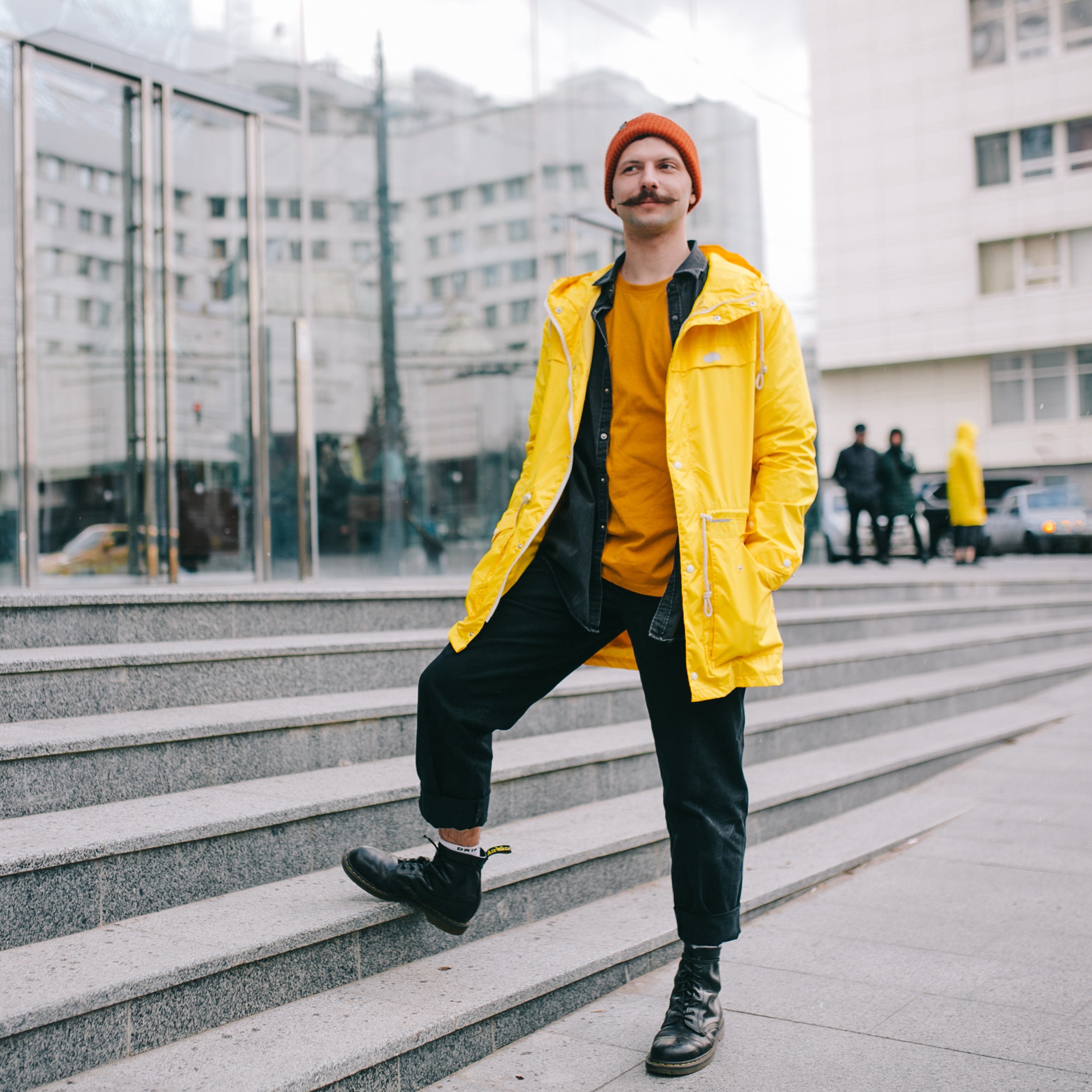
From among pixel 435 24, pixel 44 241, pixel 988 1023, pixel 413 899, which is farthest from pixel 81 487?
pixel 988 1023

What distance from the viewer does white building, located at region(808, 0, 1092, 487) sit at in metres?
34.0

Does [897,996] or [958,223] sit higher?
[958,223]

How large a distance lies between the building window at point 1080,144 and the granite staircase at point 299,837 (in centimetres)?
3322

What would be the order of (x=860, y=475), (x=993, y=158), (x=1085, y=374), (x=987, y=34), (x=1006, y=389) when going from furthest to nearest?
1. (x=1006, y=389)
2. (x=993, y=158)
3. (x=987, y=34)
4. (x=1085, y=374)
5. (x=860, y=475)

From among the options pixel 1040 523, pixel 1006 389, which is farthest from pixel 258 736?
pixel 1006 389

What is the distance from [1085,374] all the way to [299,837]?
35591mm

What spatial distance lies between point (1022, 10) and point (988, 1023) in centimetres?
3779

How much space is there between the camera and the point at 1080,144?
3391cm

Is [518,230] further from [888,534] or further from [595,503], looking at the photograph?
[595,503]

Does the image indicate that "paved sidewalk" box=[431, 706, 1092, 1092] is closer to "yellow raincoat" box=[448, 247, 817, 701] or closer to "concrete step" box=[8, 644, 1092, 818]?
"yellow raincoat" box=[448, 247, 817, 701]

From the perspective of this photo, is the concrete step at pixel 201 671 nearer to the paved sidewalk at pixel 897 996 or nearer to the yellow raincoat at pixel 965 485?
the paved sidewalk at pixel 897 996

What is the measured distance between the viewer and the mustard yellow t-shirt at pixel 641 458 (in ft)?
9.42

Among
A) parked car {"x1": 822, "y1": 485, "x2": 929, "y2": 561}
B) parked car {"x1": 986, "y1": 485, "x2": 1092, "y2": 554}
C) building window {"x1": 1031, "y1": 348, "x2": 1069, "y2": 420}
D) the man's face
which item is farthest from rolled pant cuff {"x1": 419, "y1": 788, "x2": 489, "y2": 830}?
building window {"x1": 1031, "y1": 348, "x2": 1069, "y2": 420}

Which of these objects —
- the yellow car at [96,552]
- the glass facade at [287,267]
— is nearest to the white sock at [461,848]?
the glass facade at [287,267]
